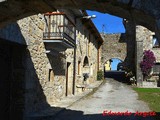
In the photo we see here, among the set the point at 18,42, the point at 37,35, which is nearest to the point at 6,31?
the point at 18,42

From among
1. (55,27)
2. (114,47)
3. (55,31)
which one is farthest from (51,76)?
(114,47)

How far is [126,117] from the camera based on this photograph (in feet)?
29.8

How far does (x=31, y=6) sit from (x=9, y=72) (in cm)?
360

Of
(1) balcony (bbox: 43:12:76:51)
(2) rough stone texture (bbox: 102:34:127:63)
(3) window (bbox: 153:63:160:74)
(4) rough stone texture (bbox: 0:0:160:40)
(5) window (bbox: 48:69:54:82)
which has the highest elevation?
(2) rough stone texture (bbox: 102:34:127:63)

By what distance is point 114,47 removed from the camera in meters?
31.0

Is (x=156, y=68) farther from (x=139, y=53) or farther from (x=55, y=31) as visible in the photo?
(x=55, y=31)

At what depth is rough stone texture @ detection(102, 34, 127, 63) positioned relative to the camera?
30.4 meters

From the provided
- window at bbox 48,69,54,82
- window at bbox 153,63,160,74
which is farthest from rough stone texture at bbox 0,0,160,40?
window at bbox 153,63,160,74

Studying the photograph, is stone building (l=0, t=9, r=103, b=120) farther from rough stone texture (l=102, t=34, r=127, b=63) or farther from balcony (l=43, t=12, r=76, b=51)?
rough stone texture (l=102, t=34, r=127, b=63)

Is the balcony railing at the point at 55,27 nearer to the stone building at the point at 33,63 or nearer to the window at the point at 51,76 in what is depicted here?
the stone building at the point at 33,63

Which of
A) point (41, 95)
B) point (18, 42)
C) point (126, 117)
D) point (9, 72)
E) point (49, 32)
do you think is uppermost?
point (49, 32)

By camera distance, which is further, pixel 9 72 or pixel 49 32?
pixel 49 32

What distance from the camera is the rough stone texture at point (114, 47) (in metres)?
30.4

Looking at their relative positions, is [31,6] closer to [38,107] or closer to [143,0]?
[143,0]
